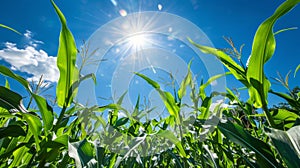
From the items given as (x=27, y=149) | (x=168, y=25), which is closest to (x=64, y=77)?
(x=27, y=149)

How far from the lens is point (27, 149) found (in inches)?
37.4

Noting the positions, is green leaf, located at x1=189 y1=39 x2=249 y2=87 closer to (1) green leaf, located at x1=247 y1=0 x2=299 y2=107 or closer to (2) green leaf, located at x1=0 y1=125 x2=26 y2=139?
(1) green leaf, located at x1=247 y1=0 x2=299 y2=107

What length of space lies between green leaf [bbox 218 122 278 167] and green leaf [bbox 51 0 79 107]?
613 mm

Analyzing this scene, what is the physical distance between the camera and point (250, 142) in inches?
27.0

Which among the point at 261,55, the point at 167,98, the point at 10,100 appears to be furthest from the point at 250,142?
the point at 10,100

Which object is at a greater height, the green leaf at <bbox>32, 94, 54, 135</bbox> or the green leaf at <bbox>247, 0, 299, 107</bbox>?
the green leaf at <bbox>247, 0, 299, 107</bbox>

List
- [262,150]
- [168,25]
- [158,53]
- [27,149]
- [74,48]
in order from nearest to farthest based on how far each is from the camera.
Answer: [262,150]
[74,48]
[27,149]
[158,53]
[168,25]

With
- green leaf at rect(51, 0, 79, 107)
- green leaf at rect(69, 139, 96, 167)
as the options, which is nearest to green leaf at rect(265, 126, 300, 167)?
green leaf at rect(69, 139, 96, 167)

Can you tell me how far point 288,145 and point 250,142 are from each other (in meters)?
0.14

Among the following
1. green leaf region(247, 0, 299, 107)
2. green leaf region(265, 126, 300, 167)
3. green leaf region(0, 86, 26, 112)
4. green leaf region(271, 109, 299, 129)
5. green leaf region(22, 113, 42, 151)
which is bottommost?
green leaf region(265, 126, 300, 167)

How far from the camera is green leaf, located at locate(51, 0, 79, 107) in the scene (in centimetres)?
75

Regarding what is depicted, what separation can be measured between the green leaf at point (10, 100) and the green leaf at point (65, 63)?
14 cm

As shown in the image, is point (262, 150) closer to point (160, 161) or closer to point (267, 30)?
point (267, 30)

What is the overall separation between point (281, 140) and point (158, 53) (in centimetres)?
230
